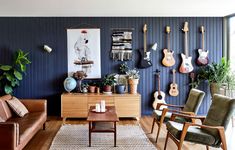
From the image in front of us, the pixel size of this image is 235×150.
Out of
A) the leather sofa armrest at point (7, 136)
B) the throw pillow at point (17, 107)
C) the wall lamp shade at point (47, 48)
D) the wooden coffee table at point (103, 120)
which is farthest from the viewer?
the wall lamp shade at point (47, 48)

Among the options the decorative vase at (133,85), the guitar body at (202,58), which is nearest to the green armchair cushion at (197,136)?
the decorative vase at (133,85)

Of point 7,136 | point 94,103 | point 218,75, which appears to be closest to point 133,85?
point 94,103

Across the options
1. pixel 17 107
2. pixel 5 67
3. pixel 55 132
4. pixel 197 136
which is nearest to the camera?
pixel 197 136

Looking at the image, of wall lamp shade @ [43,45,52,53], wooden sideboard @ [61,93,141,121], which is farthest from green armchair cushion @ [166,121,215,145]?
wall lamp shade @ [43,45,52,53]

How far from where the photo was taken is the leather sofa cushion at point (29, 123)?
326cm

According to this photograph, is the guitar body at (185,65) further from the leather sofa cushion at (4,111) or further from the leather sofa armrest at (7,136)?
the leather sofa armrest at (7,136)

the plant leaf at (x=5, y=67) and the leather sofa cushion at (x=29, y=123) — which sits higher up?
the plant leaf at (x=5, y=67)

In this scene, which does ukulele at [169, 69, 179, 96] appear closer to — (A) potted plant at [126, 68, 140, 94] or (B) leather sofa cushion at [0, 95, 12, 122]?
(A) potted plant at [126, 68, 140, 94]

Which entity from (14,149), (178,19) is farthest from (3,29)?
(178,19)

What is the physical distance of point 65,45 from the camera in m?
5.80

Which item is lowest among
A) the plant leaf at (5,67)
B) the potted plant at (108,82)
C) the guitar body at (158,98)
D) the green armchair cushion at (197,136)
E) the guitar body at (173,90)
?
the green armchair cushion at (197,136)

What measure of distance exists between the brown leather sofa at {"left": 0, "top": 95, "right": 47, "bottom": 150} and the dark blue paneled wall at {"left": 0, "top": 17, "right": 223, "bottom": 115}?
128 centimetres

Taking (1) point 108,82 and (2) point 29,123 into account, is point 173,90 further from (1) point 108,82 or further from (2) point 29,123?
(2) point 29,123

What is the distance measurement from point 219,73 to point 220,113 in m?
2.59
